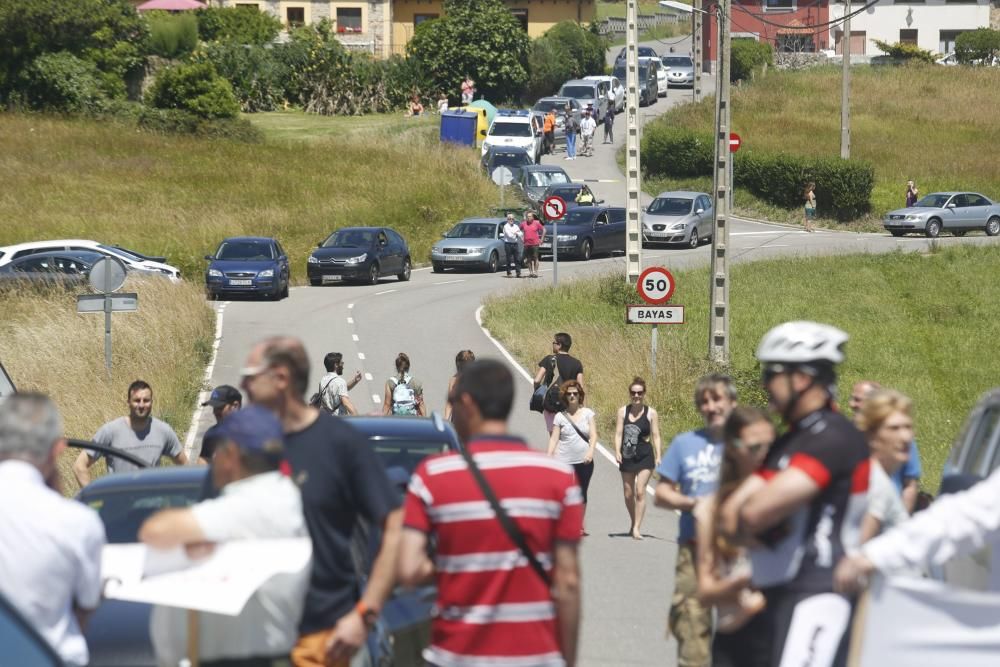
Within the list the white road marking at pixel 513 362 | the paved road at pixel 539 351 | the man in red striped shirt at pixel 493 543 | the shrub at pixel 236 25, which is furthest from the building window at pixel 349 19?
the man in red striped shirt at pixel 493 543

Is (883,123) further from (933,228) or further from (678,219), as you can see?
(678,219)

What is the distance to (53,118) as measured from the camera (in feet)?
216

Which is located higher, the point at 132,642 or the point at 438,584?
the point at 438,584

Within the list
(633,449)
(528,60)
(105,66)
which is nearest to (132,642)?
(633,449)

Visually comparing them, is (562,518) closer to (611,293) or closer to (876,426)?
(876,426)

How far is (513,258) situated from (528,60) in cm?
4041

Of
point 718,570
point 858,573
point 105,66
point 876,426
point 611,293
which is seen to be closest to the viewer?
point 858,573

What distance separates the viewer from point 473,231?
44969mm

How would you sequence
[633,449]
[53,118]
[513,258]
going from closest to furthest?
[633,449]
[513,258]
[53,118]

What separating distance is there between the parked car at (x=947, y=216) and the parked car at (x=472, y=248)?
Result: 14583mm

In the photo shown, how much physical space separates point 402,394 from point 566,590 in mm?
10893

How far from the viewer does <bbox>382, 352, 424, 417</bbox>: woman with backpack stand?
16.4m

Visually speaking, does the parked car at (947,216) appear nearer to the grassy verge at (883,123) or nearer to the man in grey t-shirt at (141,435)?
the grassy verge at (883,123)

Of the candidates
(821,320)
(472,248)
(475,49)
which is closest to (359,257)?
(472,248)
